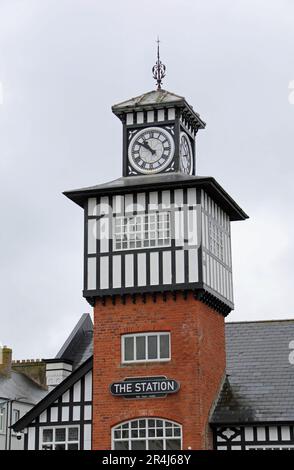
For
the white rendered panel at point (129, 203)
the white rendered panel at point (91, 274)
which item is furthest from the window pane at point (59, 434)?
the white rendered panel at point (129, 203)

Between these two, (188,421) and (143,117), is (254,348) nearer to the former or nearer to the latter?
(188,421)

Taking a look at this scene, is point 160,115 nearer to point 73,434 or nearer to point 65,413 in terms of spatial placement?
point 65,413

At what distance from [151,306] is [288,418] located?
470 centimetres

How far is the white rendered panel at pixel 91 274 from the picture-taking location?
83.0 feet

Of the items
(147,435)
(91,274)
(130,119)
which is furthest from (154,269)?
(130,119)

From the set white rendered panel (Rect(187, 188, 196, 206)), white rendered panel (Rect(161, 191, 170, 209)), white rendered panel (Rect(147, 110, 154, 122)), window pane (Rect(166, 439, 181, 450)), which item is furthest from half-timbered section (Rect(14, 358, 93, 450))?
white rendered panel (Rect(147, 110, 154, 122))

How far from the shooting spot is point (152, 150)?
26312 millimetres

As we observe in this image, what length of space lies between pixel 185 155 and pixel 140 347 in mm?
5979

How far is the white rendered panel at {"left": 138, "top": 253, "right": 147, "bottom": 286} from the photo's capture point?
24.8m

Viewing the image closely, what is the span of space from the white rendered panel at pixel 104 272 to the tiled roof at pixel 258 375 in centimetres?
456

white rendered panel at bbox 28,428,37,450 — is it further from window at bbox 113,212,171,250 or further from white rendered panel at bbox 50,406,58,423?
window at bbox 113,212,171,250

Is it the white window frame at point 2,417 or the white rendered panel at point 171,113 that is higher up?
the white rendered panel at point 171,113

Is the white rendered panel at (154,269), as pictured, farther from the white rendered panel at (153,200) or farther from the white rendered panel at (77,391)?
the white rendered panel at (77,391)

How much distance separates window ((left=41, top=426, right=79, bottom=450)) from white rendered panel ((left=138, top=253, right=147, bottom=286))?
4653 mm
